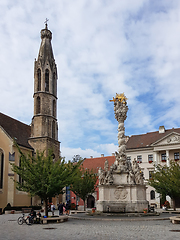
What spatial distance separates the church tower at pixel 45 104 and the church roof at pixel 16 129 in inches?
56.2

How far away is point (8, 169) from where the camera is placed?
37719mm

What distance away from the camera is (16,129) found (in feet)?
149

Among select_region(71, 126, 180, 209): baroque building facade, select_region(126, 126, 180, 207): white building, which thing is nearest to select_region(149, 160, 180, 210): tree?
select_region(71, 126, 180, 209): baroque building facade

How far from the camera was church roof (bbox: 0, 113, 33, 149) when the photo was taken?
4284cm

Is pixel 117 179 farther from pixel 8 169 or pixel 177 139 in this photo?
pixel 177 139

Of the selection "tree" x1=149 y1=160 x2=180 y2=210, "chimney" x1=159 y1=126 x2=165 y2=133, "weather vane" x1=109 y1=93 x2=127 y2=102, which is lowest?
"tree" x1=149 y1=160 x2=180 y2=210

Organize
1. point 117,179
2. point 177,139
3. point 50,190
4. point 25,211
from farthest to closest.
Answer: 1. point 177,139
2. point 25,211
3. point 117,179
4. point 50,190

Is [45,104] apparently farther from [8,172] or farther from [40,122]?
[8,172]

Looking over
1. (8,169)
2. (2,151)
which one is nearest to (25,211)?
(8,169)

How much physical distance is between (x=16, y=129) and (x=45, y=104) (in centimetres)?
633

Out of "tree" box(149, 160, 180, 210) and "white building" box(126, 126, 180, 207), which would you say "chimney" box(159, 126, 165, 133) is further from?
"tree" box(149, 160, 180, 210)

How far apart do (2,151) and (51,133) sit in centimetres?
1008

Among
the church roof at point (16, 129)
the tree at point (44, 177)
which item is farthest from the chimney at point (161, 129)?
the tree at point (44, 177)

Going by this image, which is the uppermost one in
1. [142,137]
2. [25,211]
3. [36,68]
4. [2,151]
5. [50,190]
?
[36,68]
